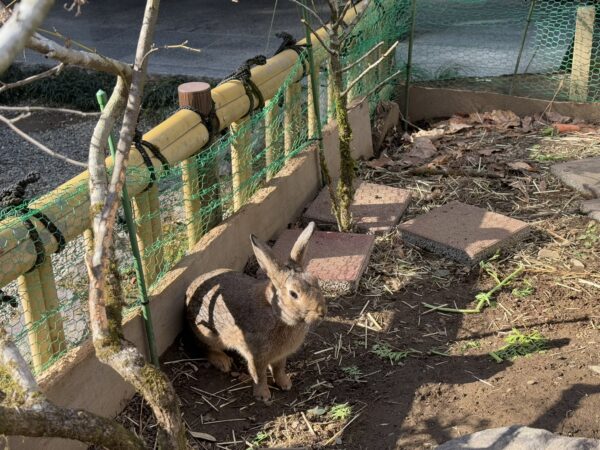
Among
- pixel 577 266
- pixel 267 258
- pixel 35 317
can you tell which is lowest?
pixel 577 266

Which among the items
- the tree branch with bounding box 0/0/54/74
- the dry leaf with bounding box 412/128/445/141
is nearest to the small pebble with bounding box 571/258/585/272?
the dry leaf with bounding box 412/128/445/141

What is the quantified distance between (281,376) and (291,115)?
2.34 m

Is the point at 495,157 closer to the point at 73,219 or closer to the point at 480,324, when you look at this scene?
the point at 480,324

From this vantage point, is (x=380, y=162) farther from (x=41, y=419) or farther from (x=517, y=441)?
(x=41, y=419)

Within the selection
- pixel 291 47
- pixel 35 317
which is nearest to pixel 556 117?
pixel 291 47

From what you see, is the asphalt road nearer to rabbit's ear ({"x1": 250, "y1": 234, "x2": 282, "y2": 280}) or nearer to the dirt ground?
the dirt ground

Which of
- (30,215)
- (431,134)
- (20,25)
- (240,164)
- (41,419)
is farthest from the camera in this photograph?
(431,134)

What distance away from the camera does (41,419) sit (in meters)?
2.12

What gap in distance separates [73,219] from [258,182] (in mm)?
2054

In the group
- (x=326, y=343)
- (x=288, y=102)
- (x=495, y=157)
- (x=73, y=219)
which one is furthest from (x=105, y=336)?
(x=495, y=157)

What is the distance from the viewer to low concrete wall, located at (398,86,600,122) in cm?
730

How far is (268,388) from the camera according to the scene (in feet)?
12.9

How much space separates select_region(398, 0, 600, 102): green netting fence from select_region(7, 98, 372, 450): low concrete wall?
1.89 m

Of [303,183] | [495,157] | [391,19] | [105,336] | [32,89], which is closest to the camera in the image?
[105,336]
